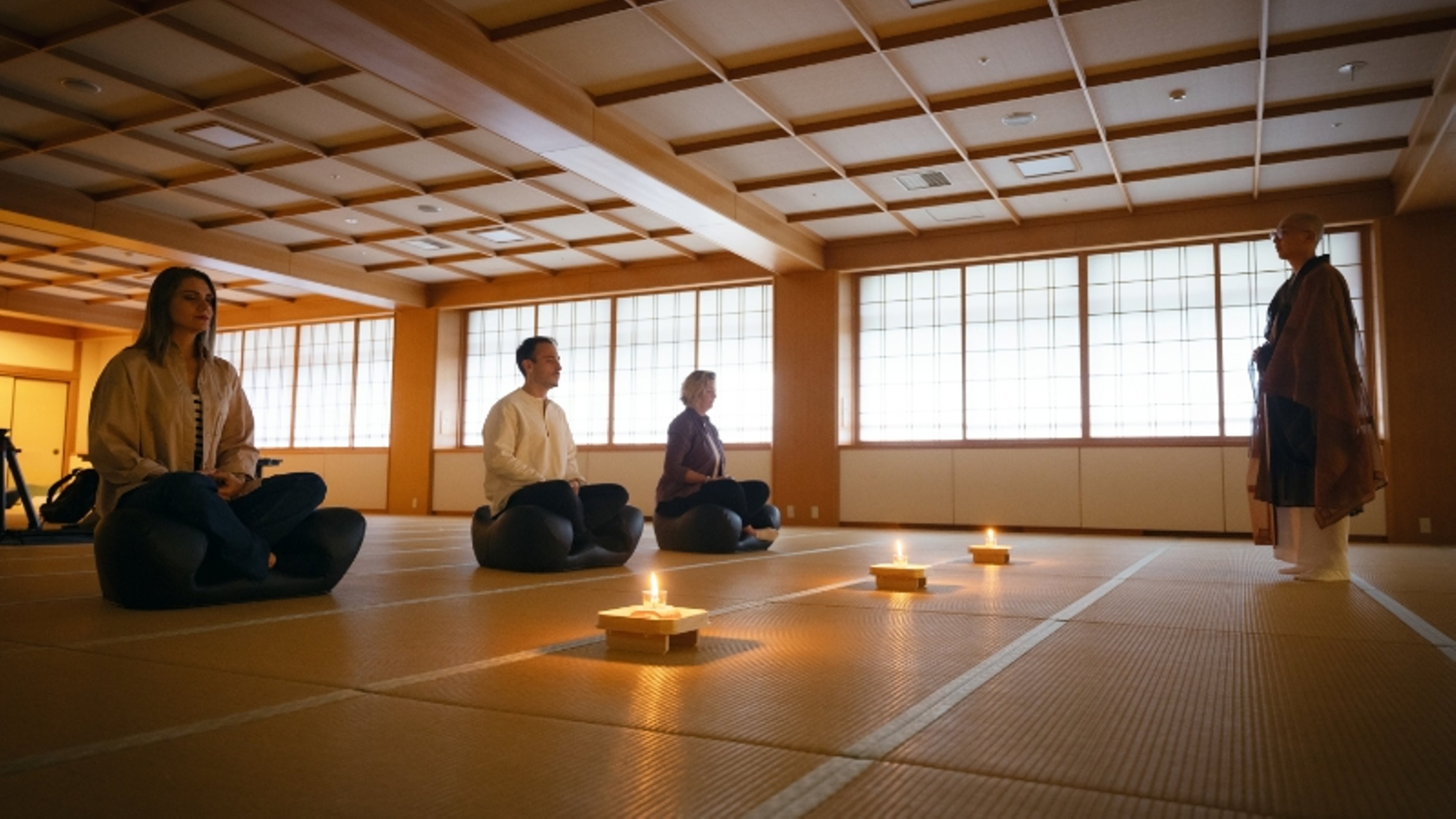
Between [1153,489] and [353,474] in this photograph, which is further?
[353,474]

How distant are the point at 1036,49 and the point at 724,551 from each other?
3.67 metres

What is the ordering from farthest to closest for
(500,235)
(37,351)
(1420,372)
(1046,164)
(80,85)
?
(37,351), (500,235), (1420,372), (1046,164), (80,85)

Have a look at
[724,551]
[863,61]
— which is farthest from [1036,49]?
[724,551]

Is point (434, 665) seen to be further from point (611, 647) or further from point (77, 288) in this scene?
point (77, 288)

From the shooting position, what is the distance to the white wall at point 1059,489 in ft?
29.2

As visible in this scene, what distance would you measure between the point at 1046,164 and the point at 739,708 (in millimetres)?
7200

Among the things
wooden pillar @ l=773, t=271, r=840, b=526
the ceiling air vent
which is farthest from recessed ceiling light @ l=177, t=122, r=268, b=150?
wooden pillar @ l=773, t=271, r=840, b=526

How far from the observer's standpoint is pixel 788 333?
10734 millimetres

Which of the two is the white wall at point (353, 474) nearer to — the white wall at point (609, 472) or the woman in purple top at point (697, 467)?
the white wall at point (609, 472)

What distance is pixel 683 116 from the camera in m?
7.20

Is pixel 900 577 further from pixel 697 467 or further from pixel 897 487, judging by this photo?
pixel 897 487

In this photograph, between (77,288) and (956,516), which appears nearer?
(956,516)

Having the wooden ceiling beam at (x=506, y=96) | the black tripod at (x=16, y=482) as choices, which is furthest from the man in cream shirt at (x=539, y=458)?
the black tripod at (x=16, y=482)

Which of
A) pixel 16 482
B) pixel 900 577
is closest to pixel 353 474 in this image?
pixel 16 482
